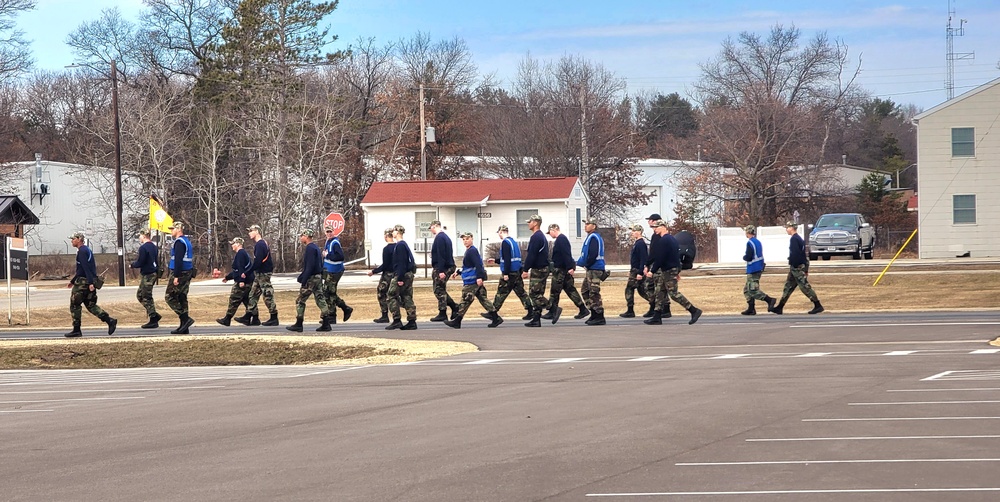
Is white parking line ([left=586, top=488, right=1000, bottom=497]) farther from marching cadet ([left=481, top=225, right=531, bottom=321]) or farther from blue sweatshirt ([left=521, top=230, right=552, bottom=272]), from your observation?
marching cadet ([left=481, top=225, right=531, bottom=321])

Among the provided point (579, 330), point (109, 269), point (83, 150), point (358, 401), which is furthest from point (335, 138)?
point (358, 401)

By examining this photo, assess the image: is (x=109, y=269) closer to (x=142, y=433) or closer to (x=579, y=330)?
(x=579, y=330)

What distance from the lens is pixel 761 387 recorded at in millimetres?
12164

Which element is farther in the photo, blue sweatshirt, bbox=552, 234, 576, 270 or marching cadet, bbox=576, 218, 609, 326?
marching cadet, bbox=576, 218, 609, 326

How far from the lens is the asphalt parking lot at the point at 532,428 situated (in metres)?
7.45

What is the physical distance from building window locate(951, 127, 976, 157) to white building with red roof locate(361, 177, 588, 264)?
15194 mm

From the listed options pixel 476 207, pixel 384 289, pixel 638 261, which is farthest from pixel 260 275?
pixel 476 207

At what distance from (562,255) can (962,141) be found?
28.5 m

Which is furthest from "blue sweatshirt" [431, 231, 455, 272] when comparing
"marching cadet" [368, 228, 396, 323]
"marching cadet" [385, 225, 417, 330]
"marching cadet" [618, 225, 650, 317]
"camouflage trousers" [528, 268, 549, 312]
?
"marching cadet" [618, 225, 650, 317]

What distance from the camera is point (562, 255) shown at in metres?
22.0

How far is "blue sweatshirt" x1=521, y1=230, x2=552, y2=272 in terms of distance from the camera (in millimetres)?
21609

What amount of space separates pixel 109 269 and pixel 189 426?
44.6 metres

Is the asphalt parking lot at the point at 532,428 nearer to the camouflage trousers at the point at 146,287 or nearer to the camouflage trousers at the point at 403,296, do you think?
the camouflage trousers at the point at 403,296

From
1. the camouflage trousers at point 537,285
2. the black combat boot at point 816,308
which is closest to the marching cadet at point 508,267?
the camouflage trousers at point 537,285
